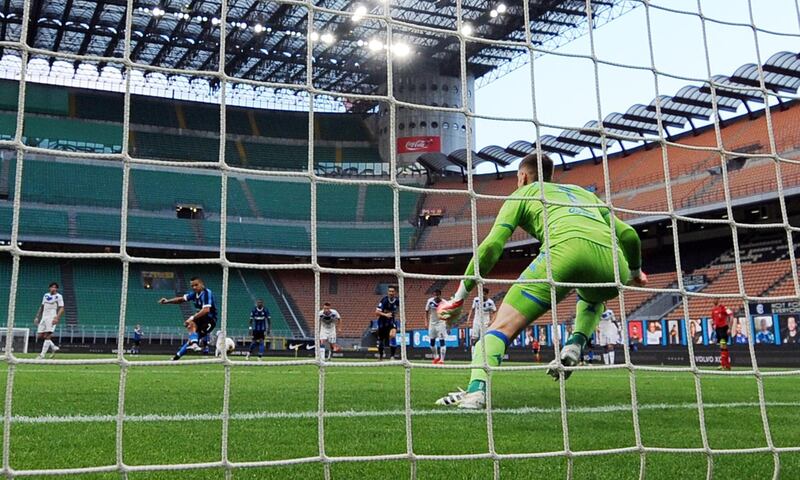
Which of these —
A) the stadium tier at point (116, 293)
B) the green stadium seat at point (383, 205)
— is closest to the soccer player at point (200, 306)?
the stadium tier at point (116, 293)

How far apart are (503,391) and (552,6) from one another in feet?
82.5

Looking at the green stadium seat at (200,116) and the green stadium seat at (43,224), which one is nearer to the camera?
the green stadium seat at (43,224)

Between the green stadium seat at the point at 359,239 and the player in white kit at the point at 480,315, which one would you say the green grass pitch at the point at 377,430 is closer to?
the player in white kit at the point at 480,315

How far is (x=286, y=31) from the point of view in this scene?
31719 mm

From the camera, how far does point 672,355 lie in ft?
57.8

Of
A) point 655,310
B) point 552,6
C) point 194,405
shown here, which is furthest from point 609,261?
point 552,6

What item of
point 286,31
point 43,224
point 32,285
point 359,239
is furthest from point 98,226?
point 286,31

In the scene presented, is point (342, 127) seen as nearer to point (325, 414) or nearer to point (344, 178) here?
point (344, 178)

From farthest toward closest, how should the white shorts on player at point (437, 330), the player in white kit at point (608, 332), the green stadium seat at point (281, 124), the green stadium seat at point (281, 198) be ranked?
the green stadium seat at point (281, 124)
the green stadium seat at point (281, 198)
the player in white kit at point (608, 332)
the white shorts on player at point (437, 330)

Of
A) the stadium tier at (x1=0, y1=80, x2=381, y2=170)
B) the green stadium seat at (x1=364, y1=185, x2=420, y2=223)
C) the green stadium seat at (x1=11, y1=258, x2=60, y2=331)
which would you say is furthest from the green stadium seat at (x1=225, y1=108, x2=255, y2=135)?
the green stadium seat at (x1=11, y1=258, x2=60, y2=331)

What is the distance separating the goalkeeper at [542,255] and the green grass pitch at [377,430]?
58cm

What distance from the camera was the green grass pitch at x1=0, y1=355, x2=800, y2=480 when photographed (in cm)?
310

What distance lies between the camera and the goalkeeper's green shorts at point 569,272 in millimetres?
4836

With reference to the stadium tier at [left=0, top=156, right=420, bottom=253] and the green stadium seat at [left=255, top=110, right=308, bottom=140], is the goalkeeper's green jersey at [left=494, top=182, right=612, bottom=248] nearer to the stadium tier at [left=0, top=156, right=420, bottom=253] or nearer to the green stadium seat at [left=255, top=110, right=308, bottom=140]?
the stadium tier at [left=0, top=156, right=420, bottom=253]
